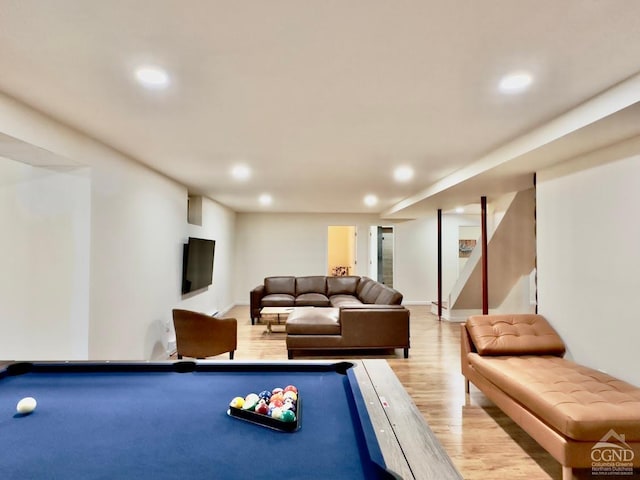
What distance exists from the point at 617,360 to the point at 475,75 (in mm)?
2478

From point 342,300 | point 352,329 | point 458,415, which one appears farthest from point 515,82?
point 342,300

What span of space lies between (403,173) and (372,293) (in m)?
2.68

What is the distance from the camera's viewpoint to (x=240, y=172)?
4281 millimetres

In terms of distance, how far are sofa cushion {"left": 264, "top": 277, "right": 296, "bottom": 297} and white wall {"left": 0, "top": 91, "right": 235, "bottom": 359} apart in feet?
10.7

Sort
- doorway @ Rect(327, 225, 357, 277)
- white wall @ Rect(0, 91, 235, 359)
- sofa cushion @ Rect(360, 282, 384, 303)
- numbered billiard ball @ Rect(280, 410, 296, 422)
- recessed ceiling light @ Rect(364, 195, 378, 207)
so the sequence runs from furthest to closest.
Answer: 1. doorway @ Rect(327, 225, 357, 277)
2. recessed ceiling light @ Rect(364, 195, 378, 207)
3. sofa cushion @ Rect(360, 282, 384, 303)
4. white wall @ Rect(0, 91, 235, 359)
5. numbered billiard ball @ Rect(280, 410, 296, 422)

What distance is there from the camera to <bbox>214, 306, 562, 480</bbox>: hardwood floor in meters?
2.25

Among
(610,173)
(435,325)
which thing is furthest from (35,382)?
(435,325)

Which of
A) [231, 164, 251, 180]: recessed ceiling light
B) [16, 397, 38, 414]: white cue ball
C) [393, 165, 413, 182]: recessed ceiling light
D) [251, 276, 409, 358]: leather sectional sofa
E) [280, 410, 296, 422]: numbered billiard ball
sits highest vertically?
[393, 165, 413, 182]: recessed ceiling light

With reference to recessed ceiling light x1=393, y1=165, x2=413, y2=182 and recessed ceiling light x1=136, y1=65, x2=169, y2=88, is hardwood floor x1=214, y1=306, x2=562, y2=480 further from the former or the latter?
recessed ceiling light x1=136, y1=65, x2=169, y2=88

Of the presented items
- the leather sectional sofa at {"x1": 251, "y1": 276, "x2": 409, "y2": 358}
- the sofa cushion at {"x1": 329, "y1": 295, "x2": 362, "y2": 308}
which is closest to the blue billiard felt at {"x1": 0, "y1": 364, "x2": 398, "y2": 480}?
the leather sectional sofa at {"x1": 251, "y1": 276, "x2": 409, "y2": 358}

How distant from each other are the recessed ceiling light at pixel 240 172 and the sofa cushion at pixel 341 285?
3.67 metres

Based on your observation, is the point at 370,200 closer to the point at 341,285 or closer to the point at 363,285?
the point at 363,285

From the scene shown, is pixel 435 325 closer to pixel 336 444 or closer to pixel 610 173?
pixel 610 173

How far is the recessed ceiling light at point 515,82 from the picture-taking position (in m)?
1.86
